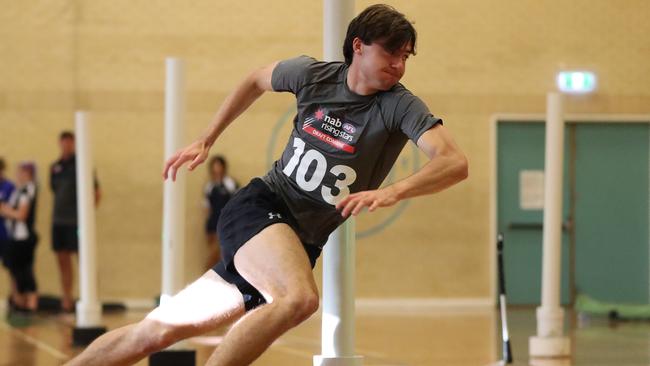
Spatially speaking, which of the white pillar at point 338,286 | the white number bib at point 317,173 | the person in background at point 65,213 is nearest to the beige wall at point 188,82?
the person in background at point 65,213

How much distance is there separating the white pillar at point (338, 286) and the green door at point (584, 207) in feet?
29.6

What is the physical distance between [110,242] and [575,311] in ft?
18.8

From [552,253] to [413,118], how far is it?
4249 mm

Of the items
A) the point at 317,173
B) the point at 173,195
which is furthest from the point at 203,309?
the point at 173,195

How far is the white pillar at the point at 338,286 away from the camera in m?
4.95

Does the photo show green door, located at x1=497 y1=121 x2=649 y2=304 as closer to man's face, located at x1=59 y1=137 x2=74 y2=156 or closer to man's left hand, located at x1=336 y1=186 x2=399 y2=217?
man's face, located at x1=59 y1=137 x2=74 y2=156

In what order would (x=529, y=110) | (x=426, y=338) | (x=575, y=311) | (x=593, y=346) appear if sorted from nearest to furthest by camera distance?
(x=593, y=346)
(x=426, y=338)
(x=575, y=311)
(x=529, y=110)

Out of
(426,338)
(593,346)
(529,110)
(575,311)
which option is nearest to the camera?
(593,346)

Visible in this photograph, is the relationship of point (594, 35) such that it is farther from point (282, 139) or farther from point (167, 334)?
point (167, 334)

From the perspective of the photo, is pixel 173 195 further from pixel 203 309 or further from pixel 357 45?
pixel 357 45

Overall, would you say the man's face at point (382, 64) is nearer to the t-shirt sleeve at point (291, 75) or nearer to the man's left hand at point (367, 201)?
the t-shirt sleeve at point (291, 75)

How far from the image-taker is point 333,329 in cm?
497

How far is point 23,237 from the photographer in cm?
1206

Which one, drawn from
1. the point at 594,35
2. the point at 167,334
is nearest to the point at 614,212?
the point at 594,35
